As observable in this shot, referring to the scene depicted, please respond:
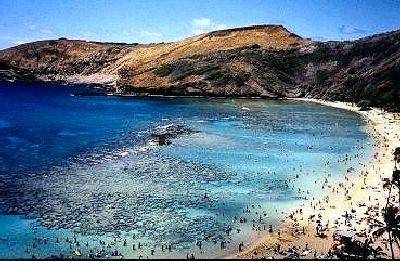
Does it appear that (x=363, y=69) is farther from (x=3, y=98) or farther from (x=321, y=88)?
(x=3, y=98)

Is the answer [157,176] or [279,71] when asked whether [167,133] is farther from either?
[279,71]

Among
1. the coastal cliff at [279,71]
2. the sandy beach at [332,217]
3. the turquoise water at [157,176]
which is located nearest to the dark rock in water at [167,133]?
the turquoise water at [157,176]

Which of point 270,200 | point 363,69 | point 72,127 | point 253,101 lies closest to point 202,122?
point 72,127

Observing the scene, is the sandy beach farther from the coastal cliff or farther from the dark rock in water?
the coastal cliff

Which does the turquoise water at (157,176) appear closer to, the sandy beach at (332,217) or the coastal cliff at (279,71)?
the sandy beach at (332,217)

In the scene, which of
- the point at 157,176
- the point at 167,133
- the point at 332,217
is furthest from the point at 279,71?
the point at 332,217

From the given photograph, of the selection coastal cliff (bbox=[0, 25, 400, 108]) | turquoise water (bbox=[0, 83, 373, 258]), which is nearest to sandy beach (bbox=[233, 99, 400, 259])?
turquoise water (bbox=[0, 83, 373, 258])

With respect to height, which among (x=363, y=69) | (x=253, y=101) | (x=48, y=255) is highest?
(x=363, y=69)
